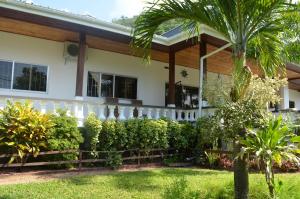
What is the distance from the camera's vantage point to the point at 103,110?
10.5 metres

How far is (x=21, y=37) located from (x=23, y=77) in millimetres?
1396

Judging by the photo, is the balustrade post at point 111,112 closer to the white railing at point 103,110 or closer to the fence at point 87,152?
the white railing at point 103,110

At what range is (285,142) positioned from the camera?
5.47 meters

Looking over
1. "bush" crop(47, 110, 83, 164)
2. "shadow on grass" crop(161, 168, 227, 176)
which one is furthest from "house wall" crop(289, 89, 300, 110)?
"bush" crop(47, 110, 83, 164)

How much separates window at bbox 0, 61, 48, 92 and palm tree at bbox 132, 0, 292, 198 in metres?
5.28

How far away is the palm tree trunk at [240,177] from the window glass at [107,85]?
26.4 ft

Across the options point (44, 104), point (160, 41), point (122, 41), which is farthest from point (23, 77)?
point (160, 41)

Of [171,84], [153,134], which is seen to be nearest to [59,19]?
[153,134]

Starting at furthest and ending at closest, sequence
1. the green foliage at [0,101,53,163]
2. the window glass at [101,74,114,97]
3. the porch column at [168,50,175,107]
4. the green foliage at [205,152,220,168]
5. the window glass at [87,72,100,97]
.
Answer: the window glass at [101,74,114,97] < the window glass at [87,72,100,97] < the porch column at [168,50,175,107] < the green foliage at [205,152,220,168] < the green foliage at [0,101,53,163]

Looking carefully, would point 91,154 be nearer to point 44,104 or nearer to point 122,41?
point 44,104

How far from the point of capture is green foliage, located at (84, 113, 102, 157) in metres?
8.75

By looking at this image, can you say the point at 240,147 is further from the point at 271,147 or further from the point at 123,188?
the point at 123,188

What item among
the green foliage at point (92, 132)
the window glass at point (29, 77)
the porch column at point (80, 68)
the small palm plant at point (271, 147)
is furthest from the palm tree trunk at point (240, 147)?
the window glass at point (29, 77)

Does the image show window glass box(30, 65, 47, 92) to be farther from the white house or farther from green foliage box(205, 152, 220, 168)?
green foliage box(205, 152, 220, 168)
